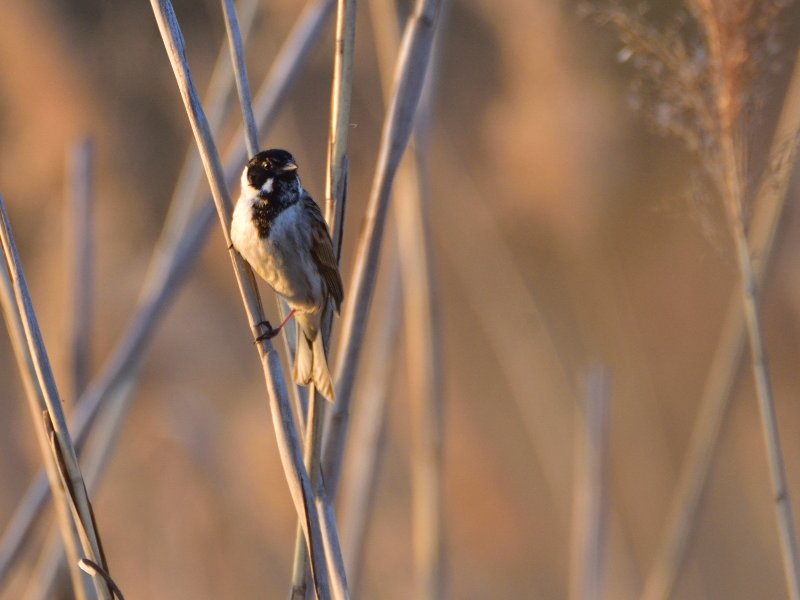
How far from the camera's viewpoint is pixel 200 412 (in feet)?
12.9

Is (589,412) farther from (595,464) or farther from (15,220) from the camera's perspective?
(15,220)

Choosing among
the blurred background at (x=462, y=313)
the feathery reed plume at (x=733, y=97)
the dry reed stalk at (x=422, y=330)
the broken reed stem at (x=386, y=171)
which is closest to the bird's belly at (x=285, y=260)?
the broken reed stem at (x=386, y=171)

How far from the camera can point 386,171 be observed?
45.7 inches

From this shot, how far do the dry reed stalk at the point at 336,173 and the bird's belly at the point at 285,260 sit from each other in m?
0.29

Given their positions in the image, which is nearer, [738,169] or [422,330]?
[738,169]

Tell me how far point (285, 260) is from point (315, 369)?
33 cm

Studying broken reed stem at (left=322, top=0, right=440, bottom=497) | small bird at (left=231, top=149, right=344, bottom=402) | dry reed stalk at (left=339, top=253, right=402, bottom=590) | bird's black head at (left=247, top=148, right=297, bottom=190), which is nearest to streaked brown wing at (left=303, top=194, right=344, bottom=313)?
small bird at (left=231, top=149, right=344, bottom=402)

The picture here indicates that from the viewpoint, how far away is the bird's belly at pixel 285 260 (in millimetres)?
1396

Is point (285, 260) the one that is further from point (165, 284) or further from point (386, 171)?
point (386, 171)

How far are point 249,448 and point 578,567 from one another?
2.63 metres

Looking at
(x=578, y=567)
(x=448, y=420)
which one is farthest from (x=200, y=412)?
(x=578, y=567)

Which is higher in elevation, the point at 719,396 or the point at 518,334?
Answer: the point at 719,396

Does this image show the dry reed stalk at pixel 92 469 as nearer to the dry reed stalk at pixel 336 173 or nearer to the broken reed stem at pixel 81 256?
the broken reed stem at pixel 81 256

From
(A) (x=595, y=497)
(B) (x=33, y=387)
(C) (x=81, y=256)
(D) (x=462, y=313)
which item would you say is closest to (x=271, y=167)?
(B) (x=33, y=387)
